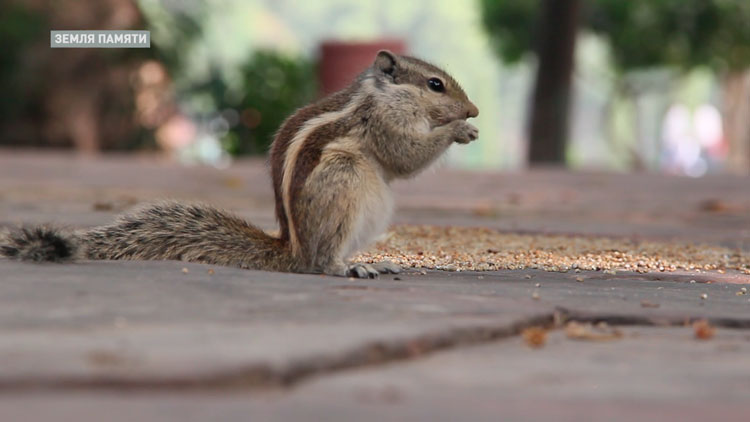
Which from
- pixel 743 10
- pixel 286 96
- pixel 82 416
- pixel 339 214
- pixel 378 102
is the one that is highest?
pixel 743 10

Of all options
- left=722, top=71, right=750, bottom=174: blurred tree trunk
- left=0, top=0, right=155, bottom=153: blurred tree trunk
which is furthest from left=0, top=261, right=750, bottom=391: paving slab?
left=722, top=71, right=750, bottom=174: blurred tree trunk

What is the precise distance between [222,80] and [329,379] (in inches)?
653

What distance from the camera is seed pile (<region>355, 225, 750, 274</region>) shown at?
15.2 feet

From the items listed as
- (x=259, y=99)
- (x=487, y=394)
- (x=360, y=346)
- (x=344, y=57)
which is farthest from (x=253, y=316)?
(x=344, y=57)

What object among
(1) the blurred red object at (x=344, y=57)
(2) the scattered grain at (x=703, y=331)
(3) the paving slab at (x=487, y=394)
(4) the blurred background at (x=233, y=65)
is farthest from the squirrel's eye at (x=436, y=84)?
(1) the blurred red object at (x=344, y=57)

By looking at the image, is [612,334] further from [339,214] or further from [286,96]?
[286,96]

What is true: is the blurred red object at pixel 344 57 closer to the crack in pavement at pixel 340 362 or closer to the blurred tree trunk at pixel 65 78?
the blurred tree trunk at pixel 65 78

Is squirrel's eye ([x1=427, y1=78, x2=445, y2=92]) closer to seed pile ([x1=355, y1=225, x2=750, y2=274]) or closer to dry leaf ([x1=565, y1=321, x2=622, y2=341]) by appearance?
seed pile ([x1=355, y1=225, x2=750, y2=274])

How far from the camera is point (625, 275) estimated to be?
442cm

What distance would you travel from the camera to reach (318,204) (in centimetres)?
403

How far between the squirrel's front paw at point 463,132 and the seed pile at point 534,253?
19.7 inches

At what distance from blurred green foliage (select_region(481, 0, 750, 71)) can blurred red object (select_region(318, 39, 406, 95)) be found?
4.87m

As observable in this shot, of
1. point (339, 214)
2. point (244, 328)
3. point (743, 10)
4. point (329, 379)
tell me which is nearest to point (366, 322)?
point (244, 328)

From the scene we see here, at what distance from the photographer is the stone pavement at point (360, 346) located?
2.03 m
